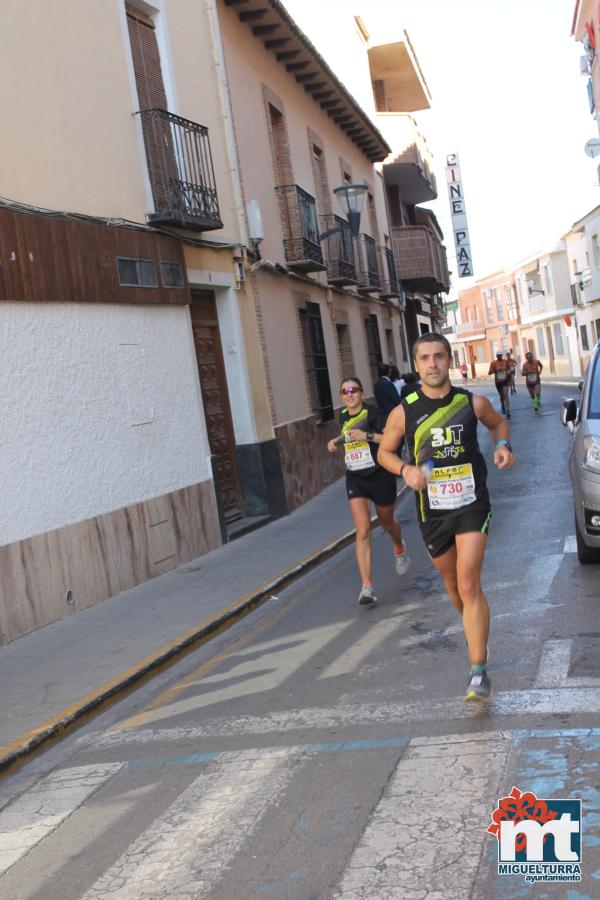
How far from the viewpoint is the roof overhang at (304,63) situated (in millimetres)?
16797

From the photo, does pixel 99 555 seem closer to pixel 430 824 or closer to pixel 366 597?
pixel 366 597

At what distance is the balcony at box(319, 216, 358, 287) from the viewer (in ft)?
68.1

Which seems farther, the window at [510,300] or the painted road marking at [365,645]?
the window at [510,300]

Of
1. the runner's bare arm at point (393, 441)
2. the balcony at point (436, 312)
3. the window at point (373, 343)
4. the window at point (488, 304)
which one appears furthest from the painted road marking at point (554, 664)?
the window at point (488, 304)

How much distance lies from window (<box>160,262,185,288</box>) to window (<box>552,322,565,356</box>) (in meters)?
53.9

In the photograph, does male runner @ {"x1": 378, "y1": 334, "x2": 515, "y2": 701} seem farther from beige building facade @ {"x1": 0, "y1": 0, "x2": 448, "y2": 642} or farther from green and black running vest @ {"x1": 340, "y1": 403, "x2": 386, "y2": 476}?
beige building facade @ {"x1": 0, "y1": 0, "x2": 448, "y2": 642}

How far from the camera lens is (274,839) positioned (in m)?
4.05

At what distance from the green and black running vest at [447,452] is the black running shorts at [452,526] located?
24mm

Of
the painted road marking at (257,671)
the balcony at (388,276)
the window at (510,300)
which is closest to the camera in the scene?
the painted road marking at (257,671)

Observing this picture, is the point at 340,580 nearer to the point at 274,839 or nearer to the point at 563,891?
the point at 274,839

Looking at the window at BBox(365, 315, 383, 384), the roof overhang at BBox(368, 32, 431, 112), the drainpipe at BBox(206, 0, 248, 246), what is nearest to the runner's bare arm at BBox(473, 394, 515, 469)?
the drainpipe at BBox(206, 0, 248, 246)

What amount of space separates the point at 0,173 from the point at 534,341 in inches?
2601

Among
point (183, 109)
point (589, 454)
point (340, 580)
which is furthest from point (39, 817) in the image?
point (183, 109)

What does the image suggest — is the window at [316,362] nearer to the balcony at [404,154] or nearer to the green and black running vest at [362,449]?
the green and black running vest at [362,449]
